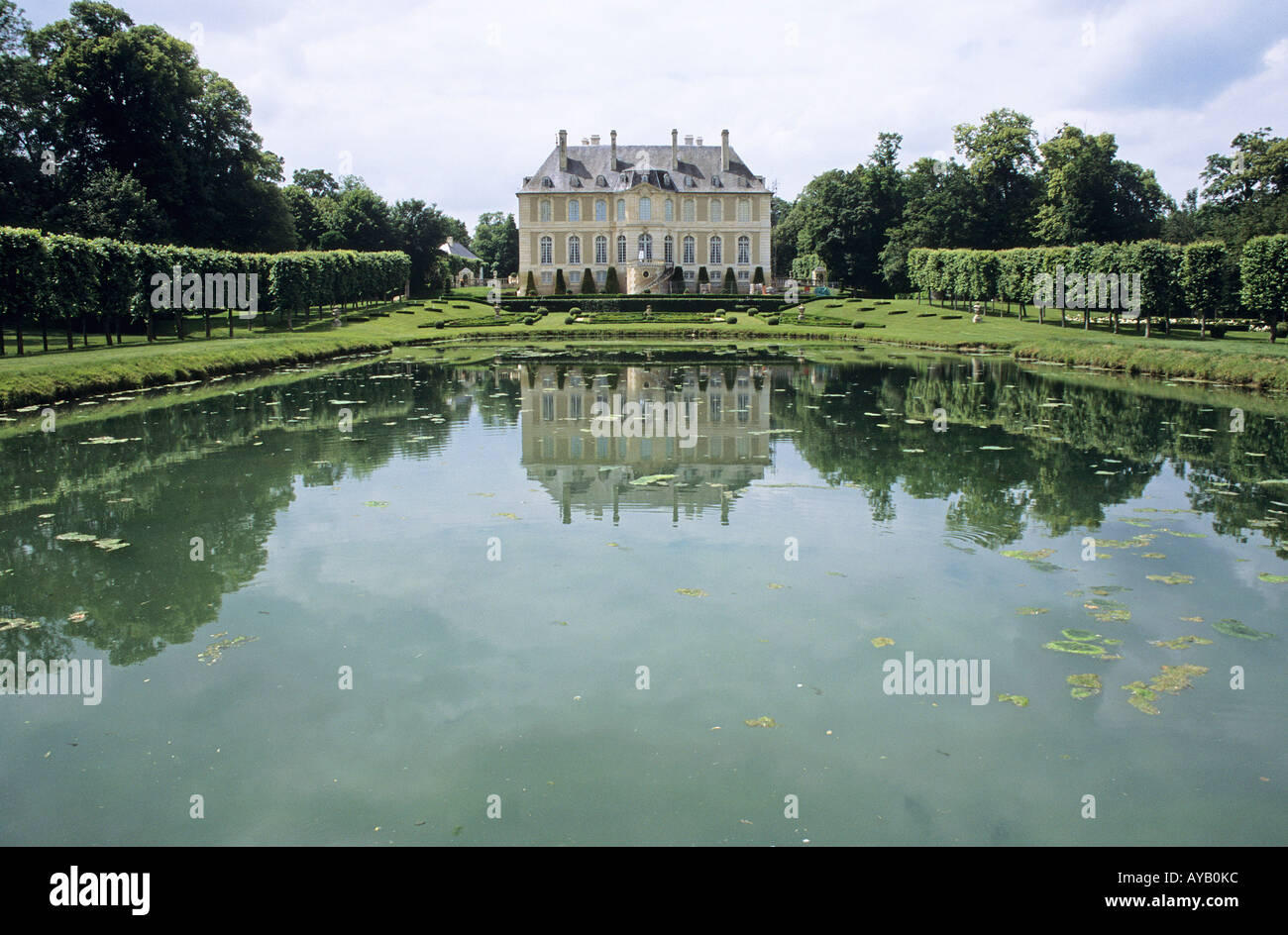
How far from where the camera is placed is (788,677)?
19.4 feet

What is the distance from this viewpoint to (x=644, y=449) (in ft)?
44.2

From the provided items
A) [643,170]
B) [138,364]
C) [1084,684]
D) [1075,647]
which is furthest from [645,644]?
[643,170]

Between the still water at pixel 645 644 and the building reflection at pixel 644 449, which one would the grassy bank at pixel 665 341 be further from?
the still water at pixel 645 644

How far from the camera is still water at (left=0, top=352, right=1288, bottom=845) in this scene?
4.59 m

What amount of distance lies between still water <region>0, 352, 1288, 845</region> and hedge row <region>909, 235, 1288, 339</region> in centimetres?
2351

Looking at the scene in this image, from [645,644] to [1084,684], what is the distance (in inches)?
107

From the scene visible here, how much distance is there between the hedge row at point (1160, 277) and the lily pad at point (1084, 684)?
108ft

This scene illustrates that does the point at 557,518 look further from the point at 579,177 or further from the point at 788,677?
the point at 579,177

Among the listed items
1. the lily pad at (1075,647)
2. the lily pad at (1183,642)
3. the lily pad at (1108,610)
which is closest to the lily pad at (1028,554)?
the lily pad at (1108,610)

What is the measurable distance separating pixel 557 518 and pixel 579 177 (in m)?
59.3

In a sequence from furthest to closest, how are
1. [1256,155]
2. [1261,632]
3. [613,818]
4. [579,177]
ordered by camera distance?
1. [579,177]
2. [1256,155]
3. [1261,632]
4. [613,818]

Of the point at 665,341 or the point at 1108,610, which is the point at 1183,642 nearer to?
the point at 1108,610

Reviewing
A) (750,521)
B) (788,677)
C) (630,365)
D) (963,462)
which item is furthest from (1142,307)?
(788,677)

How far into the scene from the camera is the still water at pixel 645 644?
4.59m
